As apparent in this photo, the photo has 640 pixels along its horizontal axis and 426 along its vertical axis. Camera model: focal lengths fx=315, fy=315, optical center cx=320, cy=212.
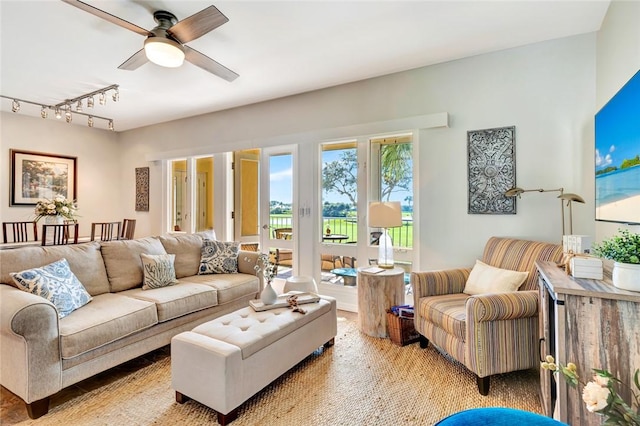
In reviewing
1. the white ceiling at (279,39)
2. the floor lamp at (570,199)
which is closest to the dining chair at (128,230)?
the white ceiling at (279,39)

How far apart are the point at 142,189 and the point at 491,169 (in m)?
5.58

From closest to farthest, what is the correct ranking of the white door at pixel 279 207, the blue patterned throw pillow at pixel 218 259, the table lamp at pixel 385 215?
the table lamp at pixel 385 215, the blue patterned throw pillow at pixel 218 259, the white door at pixel 279 207

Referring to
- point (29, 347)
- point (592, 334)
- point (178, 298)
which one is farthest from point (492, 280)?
point (29, 347)

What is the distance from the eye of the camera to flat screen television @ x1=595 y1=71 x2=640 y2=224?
5.22ft

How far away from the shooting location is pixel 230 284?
3.13 meters

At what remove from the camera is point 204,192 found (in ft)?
17.4

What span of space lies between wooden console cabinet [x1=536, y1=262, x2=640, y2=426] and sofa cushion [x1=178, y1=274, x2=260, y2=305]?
2.56 m

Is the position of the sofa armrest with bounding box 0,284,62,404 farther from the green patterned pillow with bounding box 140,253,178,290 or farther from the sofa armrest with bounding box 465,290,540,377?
the sofa armrest with bounding box 465,290,540,377

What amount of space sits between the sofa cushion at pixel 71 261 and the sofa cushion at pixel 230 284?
702mm

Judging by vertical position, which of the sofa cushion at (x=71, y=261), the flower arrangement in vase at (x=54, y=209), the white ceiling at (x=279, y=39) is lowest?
the sofa cushion at (x=71, y=261)

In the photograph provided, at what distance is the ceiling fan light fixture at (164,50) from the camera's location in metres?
2.21

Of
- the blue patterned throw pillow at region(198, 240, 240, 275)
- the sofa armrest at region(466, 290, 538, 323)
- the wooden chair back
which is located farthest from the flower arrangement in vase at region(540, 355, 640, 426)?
the wooden chair back

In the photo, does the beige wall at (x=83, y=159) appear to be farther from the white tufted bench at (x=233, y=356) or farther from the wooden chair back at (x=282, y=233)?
the white tufted bench at (x=233, y=356)

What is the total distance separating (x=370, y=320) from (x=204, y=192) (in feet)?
11.9
